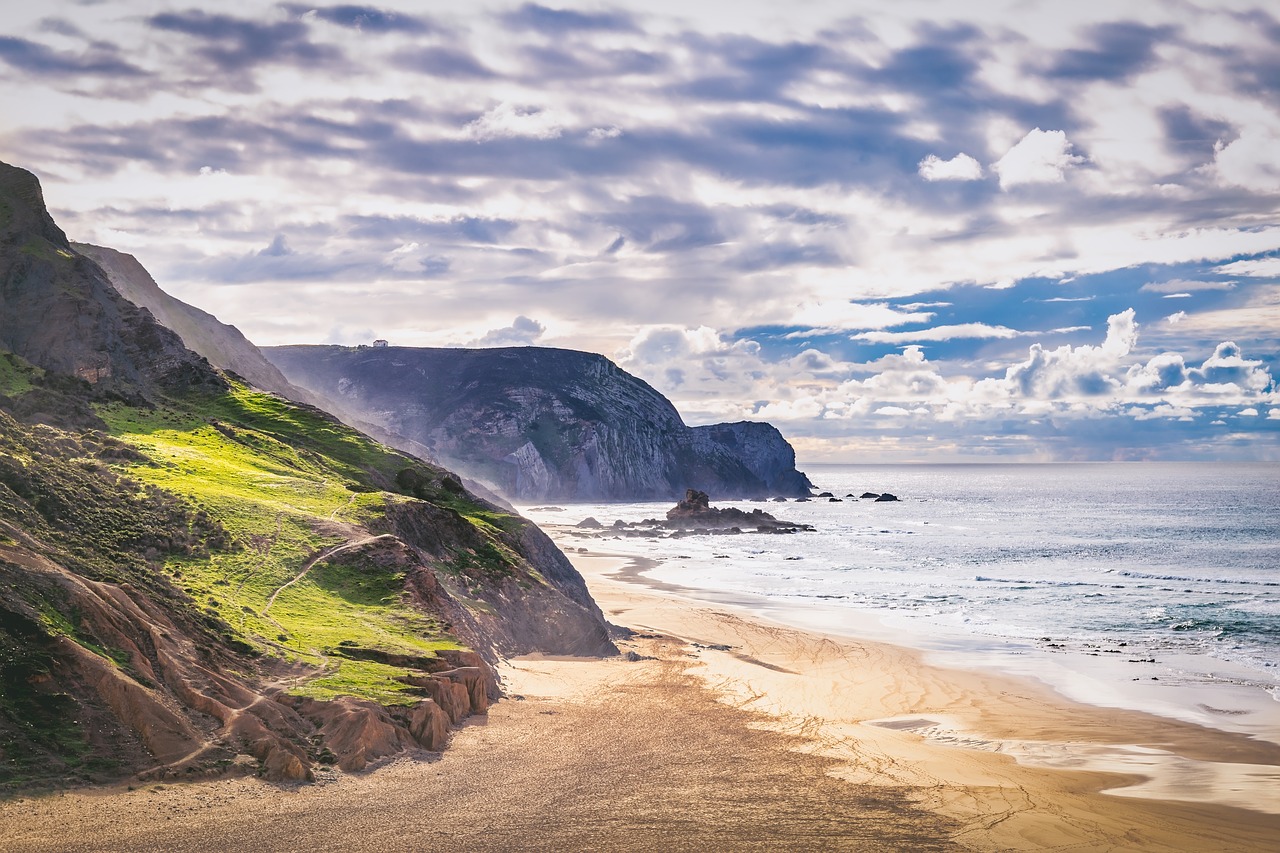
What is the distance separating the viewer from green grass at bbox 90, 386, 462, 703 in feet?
61.8

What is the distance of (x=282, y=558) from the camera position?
23.3 metres

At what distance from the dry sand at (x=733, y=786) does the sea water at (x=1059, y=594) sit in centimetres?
566

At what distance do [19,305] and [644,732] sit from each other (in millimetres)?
34710

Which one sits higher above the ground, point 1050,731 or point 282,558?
point 282,558

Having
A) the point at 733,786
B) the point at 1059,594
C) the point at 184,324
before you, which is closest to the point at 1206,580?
the point at 1059,594

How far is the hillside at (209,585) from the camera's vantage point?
14422 mm

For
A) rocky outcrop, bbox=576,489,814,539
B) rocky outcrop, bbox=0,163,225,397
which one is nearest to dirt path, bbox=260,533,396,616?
rocky outcrop, bbox=0,163,225,397

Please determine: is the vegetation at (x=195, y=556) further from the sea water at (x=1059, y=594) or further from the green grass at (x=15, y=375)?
the sea water at (x=1059, y=594)

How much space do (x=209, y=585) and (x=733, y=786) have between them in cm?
1261

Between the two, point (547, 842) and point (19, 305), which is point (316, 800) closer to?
point (547, 842)

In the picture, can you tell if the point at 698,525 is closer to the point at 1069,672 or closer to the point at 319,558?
the point at 1069,672

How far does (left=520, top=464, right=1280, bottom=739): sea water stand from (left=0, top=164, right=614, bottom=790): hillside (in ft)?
54.3

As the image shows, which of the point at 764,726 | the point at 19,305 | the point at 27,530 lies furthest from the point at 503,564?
the point at 19,305

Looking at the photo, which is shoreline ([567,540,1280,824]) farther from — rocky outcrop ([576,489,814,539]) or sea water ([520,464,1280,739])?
rocky outcrop ([576,489,814,539])
